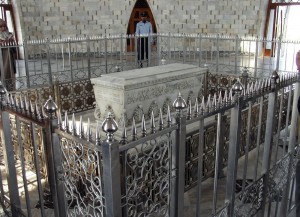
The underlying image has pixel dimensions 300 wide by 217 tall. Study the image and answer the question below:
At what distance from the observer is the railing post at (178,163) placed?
6.12 ft

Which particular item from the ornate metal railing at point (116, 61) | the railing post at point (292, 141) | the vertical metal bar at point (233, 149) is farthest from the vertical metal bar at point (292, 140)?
the ornate metal railing at point (116, 61)

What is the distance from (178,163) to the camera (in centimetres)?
192

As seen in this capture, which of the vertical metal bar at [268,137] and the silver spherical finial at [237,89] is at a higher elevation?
the silver spherical finial at [237,89]

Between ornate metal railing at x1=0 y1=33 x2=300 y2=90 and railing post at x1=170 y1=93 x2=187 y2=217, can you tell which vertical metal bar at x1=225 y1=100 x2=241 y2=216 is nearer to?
→ railing post at x1=170 y1=93 x2=187 y2=217

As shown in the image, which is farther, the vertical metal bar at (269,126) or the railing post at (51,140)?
the vertical metal bar at (269,126)

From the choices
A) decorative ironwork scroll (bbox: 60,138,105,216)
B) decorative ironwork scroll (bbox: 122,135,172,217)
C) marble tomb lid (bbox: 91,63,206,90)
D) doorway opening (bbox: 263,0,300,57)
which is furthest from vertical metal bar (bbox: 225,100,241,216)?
doorway opening (bbox: 263,0,300,57)

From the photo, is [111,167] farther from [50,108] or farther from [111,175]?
[50,108]

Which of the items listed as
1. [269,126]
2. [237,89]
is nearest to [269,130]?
[269,126]

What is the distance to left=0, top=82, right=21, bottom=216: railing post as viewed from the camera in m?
2.48

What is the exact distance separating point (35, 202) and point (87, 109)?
3.27 m

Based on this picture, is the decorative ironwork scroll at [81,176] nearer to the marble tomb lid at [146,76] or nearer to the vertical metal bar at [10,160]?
the vertical metal bar at [10,160]

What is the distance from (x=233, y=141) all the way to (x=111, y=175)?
110 cm

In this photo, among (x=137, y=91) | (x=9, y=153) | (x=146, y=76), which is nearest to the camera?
(x=9, y=153)

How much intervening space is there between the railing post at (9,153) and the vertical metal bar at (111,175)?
1.28 metres
